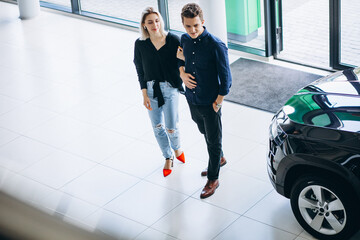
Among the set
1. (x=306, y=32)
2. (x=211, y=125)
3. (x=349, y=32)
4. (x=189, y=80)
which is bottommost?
(x=306, y=32)

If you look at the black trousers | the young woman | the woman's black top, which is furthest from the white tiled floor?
the woman's black top

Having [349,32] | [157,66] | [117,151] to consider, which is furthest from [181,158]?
[349,32]

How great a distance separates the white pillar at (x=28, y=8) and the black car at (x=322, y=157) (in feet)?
24.2

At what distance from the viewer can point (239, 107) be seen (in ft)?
21.0

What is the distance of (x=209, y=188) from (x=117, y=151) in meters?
1.35

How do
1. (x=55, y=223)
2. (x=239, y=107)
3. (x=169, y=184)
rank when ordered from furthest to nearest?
(x=239, y=107) < (x=169, y=184) < (x=55, y=223)

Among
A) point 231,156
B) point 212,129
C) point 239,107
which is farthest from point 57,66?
point 212,129

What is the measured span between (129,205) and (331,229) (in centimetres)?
179

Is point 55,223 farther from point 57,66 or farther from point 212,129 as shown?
point 57,66

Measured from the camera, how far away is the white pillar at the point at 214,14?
7137mm

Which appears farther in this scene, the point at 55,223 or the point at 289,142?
the point at 289,142

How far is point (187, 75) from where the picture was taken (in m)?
4.25

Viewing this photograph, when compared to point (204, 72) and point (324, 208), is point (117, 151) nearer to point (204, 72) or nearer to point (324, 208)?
point (204, 72)

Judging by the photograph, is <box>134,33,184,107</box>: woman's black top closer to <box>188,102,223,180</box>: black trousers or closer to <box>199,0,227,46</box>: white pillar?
<box>188,102,223,180</box>: black trousers
